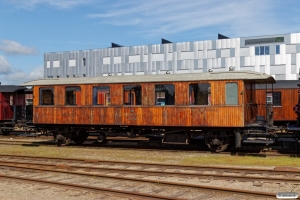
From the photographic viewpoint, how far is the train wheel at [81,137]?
20505mm

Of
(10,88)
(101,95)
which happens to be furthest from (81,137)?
(10,88)

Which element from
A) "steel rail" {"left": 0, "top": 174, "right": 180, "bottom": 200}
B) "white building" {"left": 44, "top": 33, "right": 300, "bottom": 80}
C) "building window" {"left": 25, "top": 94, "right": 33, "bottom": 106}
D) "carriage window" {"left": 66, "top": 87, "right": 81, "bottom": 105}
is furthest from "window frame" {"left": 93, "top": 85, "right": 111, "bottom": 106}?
"white building" {"left": 44, "top": 33, "right": 300, "bottom": 80}

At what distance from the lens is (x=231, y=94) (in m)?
16.5

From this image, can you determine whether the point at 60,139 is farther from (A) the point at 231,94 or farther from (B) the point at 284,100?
(B) the point at 284,100

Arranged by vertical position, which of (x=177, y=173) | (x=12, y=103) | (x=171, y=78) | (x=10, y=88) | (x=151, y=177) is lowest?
(x=151, y=177)

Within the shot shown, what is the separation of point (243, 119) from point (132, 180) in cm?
701

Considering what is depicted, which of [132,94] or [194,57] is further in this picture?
[194,57]

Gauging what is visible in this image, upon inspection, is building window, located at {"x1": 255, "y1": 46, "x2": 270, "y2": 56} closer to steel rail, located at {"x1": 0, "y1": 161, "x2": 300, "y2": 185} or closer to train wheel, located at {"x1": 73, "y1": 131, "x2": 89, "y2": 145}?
train wheel, located at {"x1": 73, "y1": 131, "x2": 89, "y2": 145}

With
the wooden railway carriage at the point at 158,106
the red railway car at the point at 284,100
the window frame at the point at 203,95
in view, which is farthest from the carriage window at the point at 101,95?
the red railway car at the point at 284,100

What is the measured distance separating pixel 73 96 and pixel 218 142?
7527mm

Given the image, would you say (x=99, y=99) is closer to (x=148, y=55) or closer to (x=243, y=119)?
(x=243, y=119)

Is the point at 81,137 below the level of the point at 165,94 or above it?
below

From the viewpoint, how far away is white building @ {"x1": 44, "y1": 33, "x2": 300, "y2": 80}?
58031mm

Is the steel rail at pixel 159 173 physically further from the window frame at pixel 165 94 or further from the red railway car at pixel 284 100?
the red railway car at pixel 284 100
